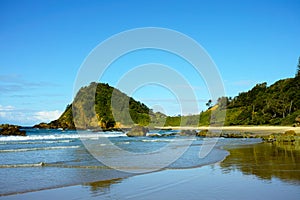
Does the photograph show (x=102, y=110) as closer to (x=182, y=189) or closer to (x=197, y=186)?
(x=197, y=186)

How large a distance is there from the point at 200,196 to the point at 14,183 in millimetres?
6705

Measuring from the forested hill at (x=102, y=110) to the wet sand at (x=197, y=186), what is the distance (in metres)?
79.0

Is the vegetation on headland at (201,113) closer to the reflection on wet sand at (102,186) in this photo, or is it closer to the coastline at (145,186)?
the coastline at (145,186)

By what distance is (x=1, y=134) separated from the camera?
172ft

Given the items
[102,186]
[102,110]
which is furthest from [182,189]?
[102,110]

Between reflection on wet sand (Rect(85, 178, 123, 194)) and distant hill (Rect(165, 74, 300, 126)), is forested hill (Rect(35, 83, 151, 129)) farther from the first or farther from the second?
reflection on wet sand (Rect(85, 178, 123, 194))

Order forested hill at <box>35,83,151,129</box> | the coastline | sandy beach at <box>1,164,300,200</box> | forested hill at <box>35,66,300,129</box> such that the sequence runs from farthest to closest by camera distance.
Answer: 1. forested hill at <box>35,83,151,129</box>
2. forested hill at <box>35,66,300,129</box>
3. the coastline
4. sandy beach at <box>1,164,300,200</box>

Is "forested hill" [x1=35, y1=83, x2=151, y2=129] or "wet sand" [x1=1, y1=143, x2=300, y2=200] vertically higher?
"forested hill" [x1=35, y1=83, x2=151, y2=129]

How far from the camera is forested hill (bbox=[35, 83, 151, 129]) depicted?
318 ft

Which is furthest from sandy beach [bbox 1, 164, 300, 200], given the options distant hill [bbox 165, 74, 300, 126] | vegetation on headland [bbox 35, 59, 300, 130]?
vegetation on headland [bbox 35, 59, 300, 130]

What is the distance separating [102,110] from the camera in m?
99.9

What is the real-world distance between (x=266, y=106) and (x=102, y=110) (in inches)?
1884

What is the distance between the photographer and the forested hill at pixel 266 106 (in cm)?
7069

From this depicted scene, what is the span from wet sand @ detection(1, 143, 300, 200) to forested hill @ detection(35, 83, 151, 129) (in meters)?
79.0
